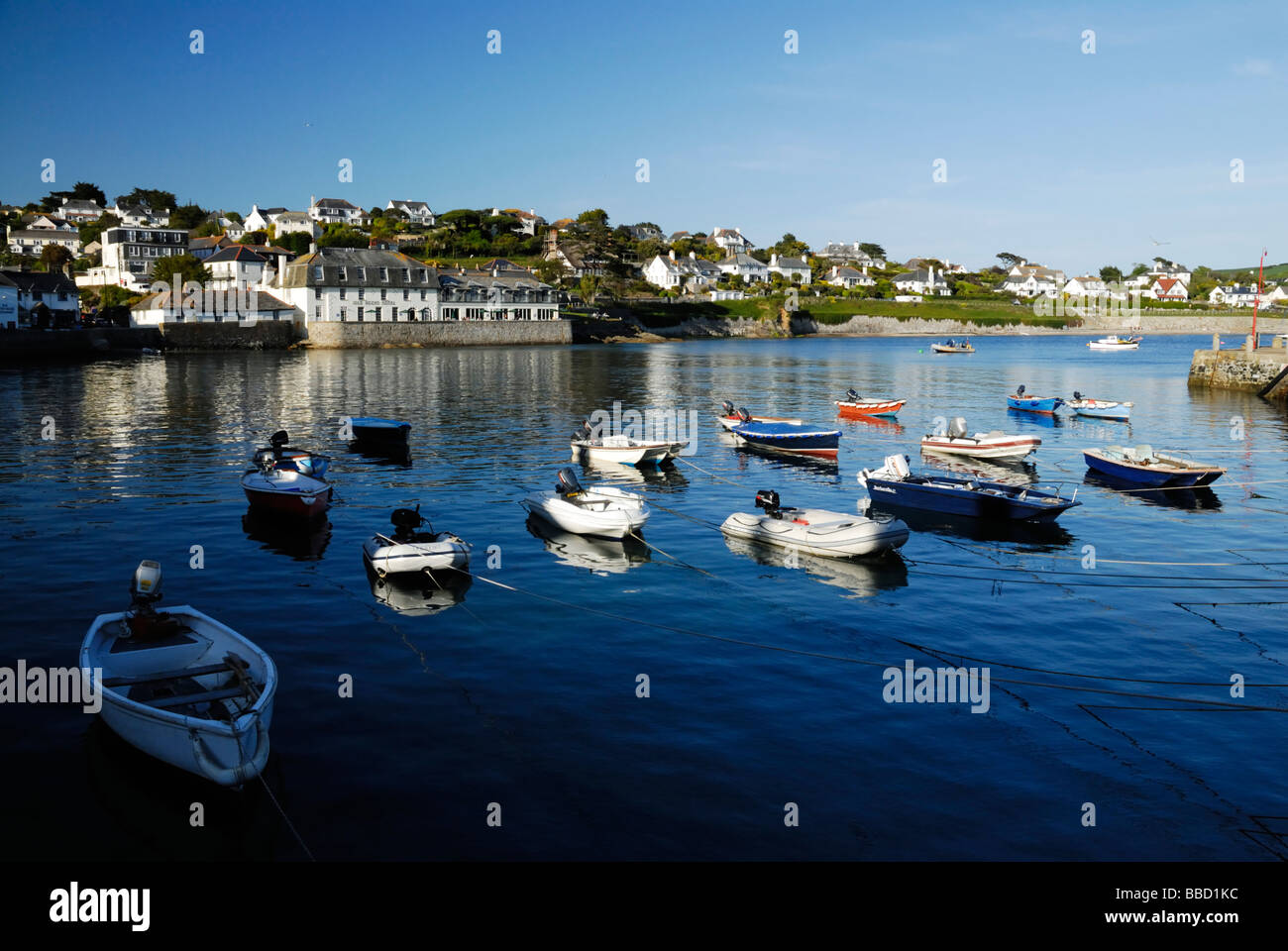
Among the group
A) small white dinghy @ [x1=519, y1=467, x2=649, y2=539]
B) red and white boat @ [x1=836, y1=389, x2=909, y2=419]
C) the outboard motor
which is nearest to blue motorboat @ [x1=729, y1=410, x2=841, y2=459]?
red and white boat @ [x1=836, y1=389, x2=909, y2=419]

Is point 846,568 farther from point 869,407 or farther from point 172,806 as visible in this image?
point 869,407

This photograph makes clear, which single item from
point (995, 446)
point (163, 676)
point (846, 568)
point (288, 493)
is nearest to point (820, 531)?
point (846, 568)

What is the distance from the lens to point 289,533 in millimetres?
29594

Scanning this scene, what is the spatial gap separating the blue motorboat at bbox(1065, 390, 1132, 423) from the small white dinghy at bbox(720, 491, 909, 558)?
1668 inches

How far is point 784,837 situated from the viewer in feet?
41.9

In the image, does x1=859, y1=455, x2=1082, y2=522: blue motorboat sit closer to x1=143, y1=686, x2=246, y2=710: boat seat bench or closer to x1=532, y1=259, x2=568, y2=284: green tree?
x1=143, y1=686, x2=246, y2=710: boat seat bench

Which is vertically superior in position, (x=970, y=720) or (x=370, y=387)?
(x=370, y=387)

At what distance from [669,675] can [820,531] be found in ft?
32.8

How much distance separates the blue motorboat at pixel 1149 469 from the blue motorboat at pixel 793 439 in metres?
11.9

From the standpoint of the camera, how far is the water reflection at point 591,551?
2675cm

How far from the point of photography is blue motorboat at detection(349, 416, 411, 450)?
46.2 meters

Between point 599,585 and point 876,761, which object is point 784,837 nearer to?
point 876,761

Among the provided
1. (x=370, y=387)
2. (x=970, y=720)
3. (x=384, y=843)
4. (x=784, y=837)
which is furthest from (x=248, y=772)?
(x=370, y=387)
